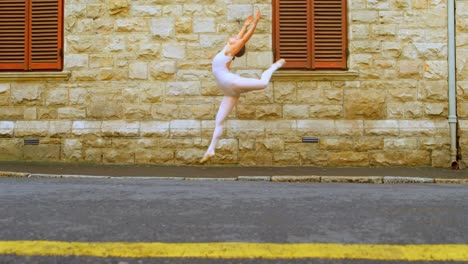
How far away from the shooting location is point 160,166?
9781 mm

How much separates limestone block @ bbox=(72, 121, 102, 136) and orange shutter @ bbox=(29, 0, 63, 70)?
1.41 m

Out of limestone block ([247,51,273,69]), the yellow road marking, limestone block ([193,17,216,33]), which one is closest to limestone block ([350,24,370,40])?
limestone block ([247,51,273,69])

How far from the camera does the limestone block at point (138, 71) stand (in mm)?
10203

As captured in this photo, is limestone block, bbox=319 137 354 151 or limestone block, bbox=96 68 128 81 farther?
limestone block, bbox=96 68 128 81

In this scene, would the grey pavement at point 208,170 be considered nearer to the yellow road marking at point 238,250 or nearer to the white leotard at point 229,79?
the white leotard at point 229,79

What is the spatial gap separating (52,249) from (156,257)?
0.70 m

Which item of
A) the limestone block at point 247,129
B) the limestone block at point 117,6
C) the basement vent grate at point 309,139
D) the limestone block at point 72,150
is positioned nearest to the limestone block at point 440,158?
the basement vent grate at point 309,139

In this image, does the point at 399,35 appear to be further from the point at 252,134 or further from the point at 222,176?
the point at 222,176

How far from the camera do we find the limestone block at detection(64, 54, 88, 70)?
33.8 feet

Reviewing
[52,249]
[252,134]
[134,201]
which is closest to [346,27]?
[252,134]

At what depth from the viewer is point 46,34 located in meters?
10.5

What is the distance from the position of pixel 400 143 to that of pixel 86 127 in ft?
22.8

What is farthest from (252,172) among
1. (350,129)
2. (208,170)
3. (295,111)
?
(350,129)

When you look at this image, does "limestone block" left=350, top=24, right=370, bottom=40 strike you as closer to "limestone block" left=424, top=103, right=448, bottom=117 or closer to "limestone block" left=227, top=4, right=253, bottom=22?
"limestone block" left=424, top=103, right=448, bottom=117
